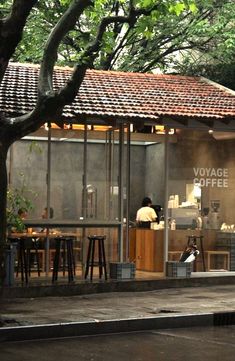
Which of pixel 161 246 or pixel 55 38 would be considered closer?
pixel 55 38

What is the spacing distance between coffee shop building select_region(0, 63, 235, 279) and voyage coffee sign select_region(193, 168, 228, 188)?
0.02 meters

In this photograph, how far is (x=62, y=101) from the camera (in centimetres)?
1034

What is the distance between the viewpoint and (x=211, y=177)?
17.0m

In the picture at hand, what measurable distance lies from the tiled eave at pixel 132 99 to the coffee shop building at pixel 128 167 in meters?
0.03

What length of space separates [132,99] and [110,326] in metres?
7.08

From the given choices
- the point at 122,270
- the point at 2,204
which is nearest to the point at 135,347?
the point at 2,204

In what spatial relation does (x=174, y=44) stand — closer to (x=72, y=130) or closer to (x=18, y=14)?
(x=72, y=130)

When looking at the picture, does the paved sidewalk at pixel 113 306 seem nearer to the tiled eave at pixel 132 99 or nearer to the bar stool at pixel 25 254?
the bar stool at pixel 25 254

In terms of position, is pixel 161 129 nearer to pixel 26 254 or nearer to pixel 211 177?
pixel 211 177

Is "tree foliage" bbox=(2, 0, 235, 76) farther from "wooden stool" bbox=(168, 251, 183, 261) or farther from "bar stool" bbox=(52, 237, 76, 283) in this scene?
"bar stool" bbox=(52, 237, 76, 283)

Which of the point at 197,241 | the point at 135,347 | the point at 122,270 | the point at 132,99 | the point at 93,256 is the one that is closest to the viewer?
the point at 135,347

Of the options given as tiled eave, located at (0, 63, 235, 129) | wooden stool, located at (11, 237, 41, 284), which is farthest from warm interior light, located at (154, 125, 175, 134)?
wooden stool, located at (11, 237, 41, 284)

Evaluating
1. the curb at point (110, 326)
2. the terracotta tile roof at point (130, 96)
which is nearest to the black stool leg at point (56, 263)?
the terracotta tile roof at point (130, 96)

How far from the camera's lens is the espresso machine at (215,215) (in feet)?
55.5
